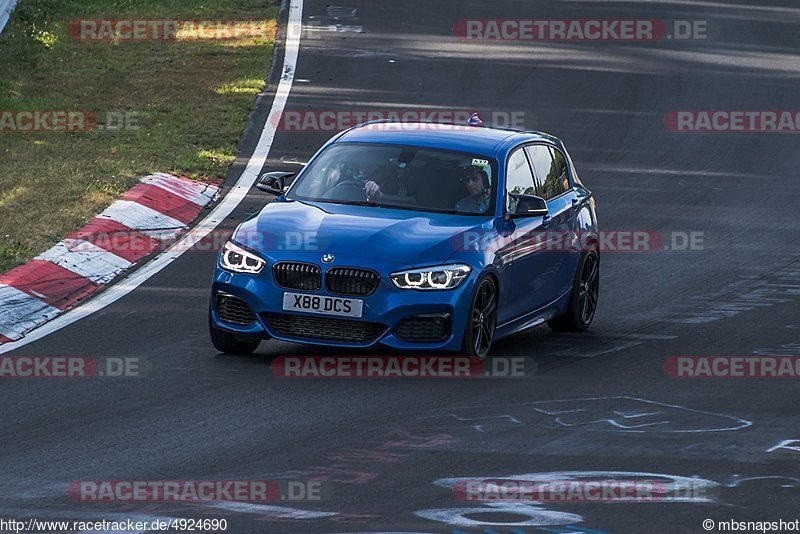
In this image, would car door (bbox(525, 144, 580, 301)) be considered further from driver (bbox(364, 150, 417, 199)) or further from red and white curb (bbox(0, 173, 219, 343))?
red and white curb (bbox(0, 173, 219, 343))

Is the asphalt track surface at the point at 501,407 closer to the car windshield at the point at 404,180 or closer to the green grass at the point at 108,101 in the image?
the green grass at the point at 108,101

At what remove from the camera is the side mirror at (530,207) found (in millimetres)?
11734

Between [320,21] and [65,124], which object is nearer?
[65,124]

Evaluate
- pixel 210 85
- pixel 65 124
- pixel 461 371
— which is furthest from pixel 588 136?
pixel 461 371

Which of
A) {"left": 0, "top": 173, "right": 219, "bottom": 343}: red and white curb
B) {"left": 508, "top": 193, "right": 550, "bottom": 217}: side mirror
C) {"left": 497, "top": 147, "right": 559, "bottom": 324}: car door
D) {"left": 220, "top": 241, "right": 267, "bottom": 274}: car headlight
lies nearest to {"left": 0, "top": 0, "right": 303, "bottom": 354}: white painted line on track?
{"left": 0, "top": 173, "right": 219, "bottom": 343}: red and white curb

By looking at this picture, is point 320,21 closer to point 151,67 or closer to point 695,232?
point 151,67

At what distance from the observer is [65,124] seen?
763 inches

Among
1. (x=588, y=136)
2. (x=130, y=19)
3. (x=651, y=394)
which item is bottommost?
(x=651, y=394)

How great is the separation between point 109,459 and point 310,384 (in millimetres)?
2193

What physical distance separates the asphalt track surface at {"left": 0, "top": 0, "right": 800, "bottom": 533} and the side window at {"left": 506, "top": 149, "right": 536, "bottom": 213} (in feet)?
3.78

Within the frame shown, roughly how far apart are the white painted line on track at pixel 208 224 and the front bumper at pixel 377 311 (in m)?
1.80

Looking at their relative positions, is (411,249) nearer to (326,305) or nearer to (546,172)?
(326,305)

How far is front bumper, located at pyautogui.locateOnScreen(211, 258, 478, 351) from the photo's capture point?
10672 mm

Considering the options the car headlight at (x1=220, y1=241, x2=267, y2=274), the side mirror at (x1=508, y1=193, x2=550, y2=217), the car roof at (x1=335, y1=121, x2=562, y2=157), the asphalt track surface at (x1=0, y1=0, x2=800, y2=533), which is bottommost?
the asphalt track surface at (x1=0, y1=0, x2=800, y2=533)
